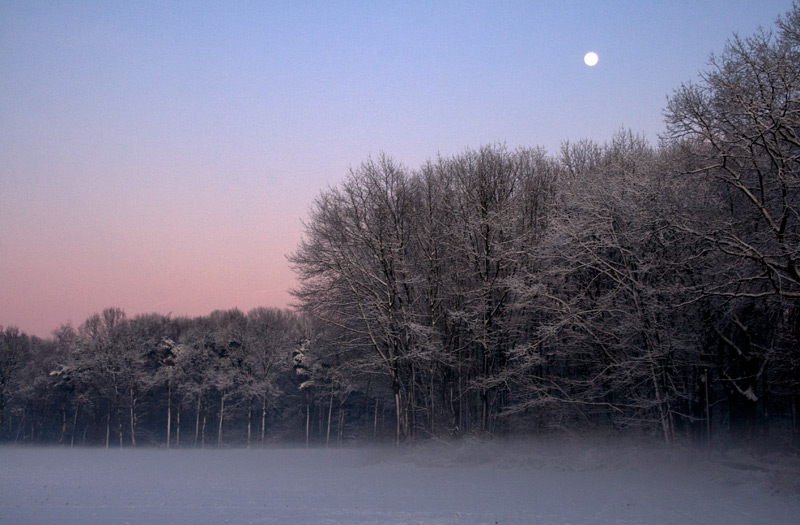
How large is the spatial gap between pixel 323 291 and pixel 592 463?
16040mm

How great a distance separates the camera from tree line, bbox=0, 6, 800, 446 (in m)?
16.9

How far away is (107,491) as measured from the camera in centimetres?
1933

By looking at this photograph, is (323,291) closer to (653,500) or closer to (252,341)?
(653,500)

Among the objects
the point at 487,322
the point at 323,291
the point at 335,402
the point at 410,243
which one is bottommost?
the point at 335,402

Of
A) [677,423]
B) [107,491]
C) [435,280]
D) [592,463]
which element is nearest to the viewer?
[107,491]

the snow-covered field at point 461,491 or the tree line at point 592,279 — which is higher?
the tree line at point 592,279

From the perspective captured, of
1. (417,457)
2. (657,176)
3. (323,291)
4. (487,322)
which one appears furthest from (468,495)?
(323,291)

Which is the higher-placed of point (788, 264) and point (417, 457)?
point (788, 264)

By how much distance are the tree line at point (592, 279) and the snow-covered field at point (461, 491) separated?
2.49 m

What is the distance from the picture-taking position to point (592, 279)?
24.3 m

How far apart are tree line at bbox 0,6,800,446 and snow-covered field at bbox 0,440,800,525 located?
2493 millimetres

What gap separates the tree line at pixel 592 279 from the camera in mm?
16891

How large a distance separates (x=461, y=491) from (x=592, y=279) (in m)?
11.0

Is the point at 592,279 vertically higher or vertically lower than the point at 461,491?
higher
